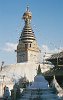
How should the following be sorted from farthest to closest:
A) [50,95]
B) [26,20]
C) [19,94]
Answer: [26,20] → [19,94] → [50,95]

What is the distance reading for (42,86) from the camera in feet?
74.8

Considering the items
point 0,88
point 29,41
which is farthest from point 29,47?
point 0,88

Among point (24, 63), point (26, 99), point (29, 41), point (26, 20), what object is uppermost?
point (26, 20)

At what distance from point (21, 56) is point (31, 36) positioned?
148 inches

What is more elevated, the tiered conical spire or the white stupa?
the tiered conical spire

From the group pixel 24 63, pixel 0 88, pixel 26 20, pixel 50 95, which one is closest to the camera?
pixel 50 95

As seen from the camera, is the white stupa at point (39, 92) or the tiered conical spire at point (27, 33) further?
the tiered conical spire at point (27, 33)

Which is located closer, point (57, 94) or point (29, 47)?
point (57, 94)

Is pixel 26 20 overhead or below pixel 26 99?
overhead

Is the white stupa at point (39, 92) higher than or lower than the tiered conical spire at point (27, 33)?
lower

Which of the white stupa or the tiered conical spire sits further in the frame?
the tiered conical spire

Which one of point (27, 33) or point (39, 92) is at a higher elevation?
point (27, 33)

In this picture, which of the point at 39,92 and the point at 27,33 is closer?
the point at 39,92

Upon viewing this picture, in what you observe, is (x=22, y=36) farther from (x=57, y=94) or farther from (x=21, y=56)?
(x=57, y=94)
